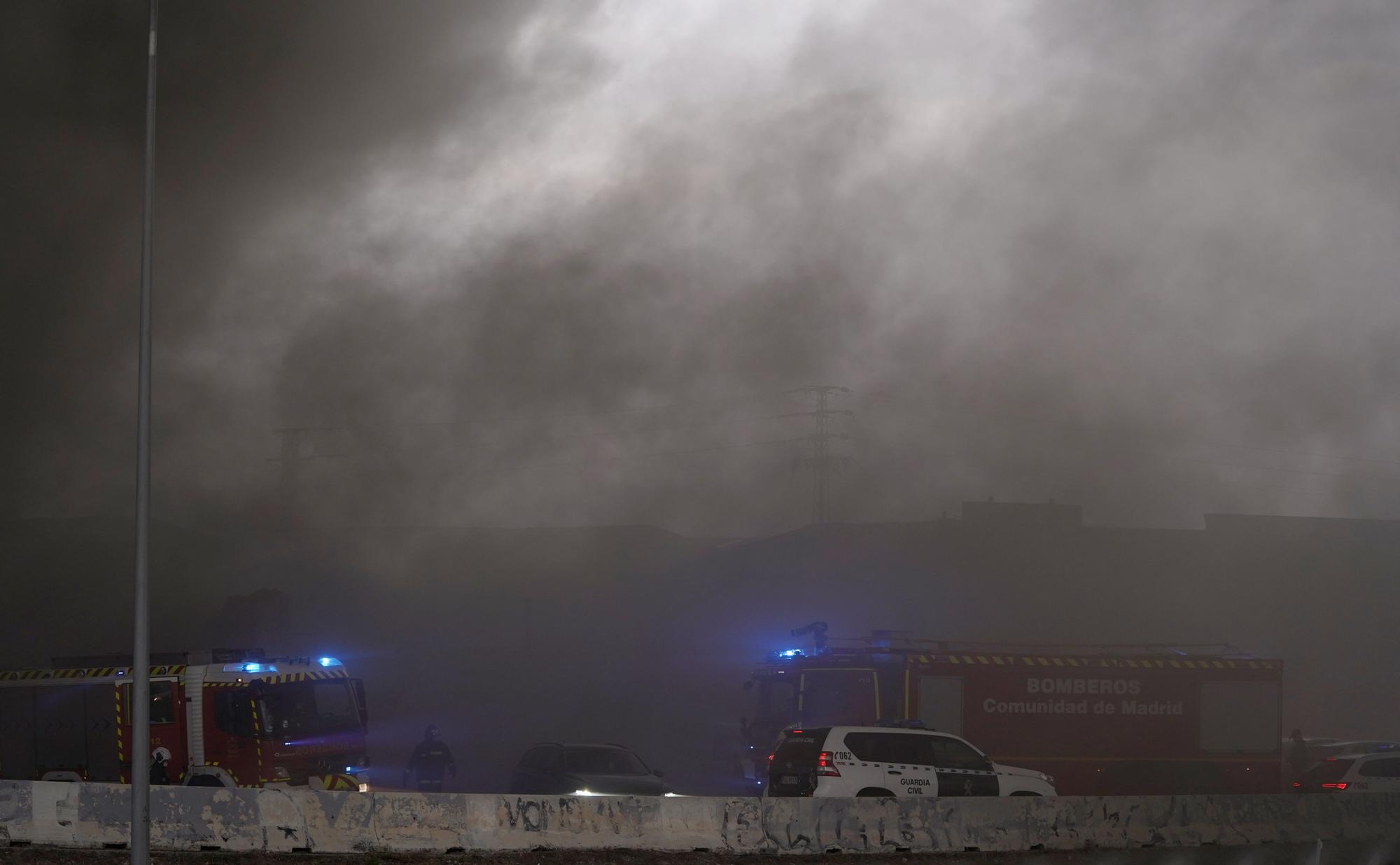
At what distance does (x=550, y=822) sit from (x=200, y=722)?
6787 millimetres

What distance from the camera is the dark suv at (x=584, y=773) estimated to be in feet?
51.2

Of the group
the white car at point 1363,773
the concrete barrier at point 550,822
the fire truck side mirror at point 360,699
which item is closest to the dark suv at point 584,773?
the fire truck side mirror at point 360,699

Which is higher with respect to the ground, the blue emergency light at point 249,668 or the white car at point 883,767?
the blue emergency light at point 249,668

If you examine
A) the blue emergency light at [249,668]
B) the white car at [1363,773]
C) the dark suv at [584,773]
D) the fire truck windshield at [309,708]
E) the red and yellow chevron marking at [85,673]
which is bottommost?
the white car at [1363,773]

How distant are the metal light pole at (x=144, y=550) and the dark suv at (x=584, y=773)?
6.14 meters

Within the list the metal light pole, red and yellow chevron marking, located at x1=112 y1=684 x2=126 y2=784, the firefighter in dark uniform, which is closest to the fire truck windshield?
red and yellow chevron marking, located at x1=112 y1=684 x2=126 y2=784

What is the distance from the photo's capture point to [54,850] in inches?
463

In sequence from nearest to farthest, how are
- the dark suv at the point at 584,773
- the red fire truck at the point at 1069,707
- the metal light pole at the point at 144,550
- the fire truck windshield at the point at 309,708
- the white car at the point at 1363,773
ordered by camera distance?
the metal light pole at the point at 144,550, the dark suv at the point at 584,773, the fire truck windshield at the point at 309,708, the white car at the point at 1363,773, the red fire truck at the point at 1069,707

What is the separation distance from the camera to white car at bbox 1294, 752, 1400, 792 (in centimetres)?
1820

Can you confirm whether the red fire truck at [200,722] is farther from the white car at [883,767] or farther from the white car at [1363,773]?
the white car at [1363,773]

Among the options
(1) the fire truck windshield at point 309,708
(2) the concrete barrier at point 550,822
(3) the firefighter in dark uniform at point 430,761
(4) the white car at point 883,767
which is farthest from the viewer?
(3) the firefighter in dark uniform at point 430,761

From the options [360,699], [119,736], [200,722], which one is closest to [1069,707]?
[360,699]

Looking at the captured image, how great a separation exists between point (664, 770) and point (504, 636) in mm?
21610

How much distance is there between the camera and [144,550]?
10.3 metres
